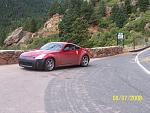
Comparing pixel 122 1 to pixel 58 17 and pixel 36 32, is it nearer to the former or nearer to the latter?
pixel 58 17

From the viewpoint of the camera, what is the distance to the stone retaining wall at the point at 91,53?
18781mm

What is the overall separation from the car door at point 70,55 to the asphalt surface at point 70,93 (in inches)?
114

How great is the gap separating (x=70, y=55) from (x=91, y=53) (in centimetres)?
876

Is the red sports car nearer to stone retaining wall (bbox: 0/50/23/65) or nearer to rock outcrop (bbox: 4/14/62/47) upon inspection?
stone retaining wall (bbox: 0/50/23/65)

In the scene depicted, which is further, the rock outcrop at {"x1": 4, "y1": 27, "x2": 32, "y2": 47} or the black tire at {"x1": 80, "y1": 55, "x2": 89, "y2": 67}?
the rock outcrop at {"x1": 4, "y1": 27, "x2": 32, "y2": 47}

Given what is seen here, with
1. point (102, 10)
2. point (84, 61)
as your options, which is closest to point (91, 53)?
point (84, 61)

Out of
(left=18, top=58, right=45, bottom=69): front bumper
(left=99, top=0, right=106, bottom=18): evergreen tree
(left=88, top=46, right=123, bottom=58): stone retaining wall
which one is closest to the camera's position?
(left=18, top=58, right=45, bottom=69): front bumper

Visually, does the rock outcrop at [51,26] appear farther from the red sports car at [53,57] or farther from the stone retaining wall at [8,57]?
the red sports car at [53,57]

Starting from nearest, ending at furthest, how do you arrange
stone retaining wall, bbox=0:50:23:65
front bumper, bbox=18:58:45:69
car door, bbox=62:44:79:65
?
1. front bumper, bbox=18:58:45:69
2. car door, bbox=62:44:79:65
3. stone retaining wall, bbox=0:50:23:65

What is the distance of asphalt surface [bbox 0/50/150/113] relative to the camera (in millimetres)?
8547

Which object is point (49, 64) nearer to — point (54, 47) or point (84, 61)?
point (54, 47)

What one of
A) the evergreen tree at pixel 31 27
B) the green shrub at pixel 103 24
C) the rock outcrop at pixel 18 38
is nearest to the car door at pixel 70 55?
the green shrub at pixel 103 24

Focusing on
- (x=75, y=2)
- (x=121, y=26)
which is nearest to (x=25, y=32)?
(x=75, y=2)

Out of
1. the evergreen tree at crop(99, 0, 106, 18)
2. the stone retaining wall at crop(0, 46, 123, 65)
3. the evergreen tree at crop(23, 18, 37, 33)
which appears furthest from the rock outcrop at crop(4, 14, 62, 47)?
the stone retaining wall at crop(0, 46, 123, 65)
